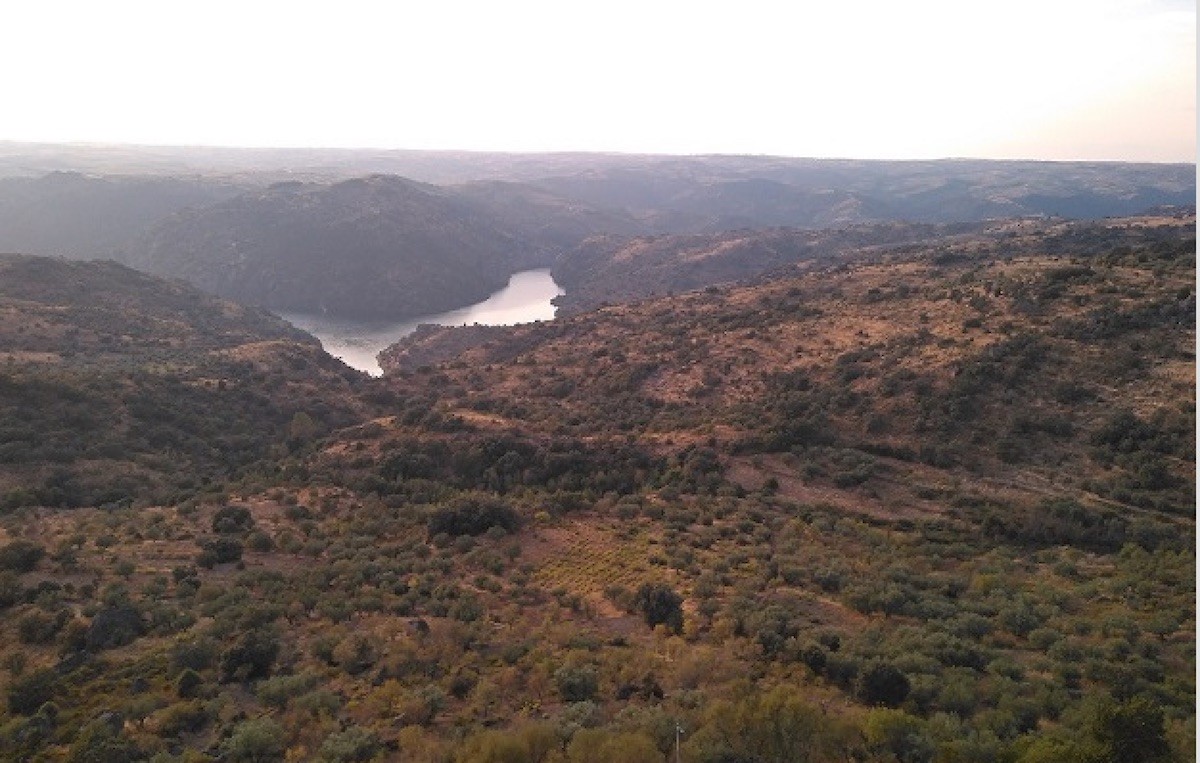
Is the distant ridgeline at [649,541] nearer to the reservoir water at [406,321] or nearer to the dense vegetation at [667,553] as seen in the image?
the dense vegetation at [667,553]

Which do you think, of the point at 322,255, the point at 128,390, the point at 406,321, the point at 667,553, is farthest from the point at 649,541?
the point at 322,255

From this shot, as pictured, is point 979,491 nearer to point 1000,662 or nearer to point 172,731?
point 1000,662

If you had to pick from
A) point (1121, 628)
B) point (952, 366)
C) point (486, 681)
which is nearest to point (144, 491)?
point (486, 681)

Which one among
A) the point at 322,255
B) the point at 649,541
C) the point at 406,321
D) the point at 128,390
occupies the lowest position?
the point at 406,321

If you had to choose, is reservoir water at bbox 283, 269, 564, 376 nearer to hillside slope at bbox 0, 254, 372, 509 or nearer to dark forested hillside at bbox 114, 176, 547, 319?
dark forested hillside at bbox 114, 176, 547, 319

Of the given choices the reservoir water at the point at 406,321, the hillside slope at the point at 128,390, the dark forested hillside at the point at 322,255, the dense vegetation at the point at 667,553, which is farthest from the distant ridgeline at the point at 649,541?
the dark forested hillside at the point at 322,255

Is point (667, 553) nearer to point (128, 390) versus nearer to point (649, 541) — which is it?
point (649, 541)
